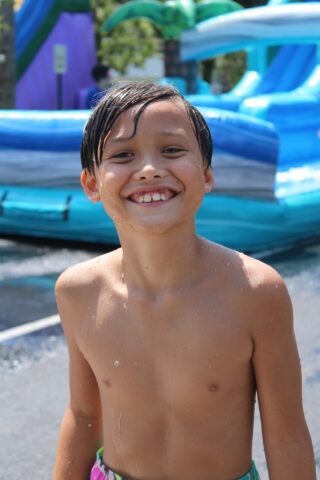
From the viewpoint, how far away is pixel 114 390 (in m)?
→ 1.69

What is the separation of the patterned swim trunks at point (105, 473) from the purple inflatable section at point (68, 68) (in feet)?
54.5

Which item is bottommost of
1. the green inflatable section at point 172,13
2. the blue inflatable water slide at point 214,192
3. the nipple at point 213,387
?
the green inflatable section at point 172,13

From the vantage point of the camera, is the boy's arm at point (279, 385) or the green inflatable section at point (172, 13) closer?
the boy's arm at point (279, 385)

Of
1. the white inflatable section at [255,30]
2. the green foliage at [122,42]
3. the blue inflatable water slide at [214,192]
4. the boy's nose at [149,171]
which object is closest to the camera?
the boy's nose at [149,171]

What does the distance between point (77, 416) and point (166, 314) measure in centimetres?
34

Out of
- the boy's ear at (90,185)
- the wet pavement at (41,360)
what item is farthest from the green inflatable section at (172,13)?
the boy's ear at (90,185)

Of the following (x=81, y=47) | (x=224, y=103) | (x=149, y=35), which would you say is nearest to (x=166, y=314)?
(x=224, y=103)

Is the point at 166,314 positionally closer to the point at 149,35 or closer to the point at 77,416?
the point at 77,416

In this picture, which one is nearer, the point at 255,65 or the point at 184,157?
the point at 184,157

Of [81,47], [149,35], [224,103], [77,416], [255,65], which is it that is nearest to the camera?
[77,416]

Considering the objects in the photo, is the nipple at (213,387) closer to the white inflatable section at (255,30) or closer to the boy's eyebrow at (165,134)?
the boy's eyebrow at (165,134)

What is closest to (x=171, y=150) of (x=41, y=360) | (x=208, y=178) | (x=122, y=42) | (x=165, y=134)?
(x=165, y=134)

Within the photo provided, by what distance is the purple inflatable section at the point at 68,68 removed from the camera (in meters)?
18.0

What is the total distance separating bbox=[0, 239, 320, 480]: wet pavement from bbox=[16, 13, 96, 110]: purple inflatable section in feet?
36.3
